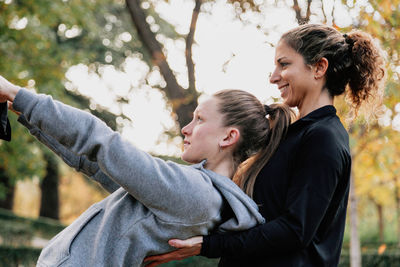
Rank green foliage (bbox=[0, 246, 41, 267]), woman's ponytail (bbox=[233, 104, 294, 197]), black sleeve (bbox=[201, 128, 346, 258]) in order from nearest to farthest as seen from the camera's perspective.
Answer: black sleeve (bbox=[201, 128, 346, 258]), woman's ponytail (bbox=[233, 104, 294, 197]), green foliage (bbox=[0, 246, 41, 267])

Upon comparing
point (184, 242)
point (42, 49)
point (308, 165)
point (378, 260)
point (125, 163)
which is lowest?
point (378, 260)

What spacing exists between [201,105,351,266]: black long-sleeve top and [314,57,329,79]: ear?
0.56 ft

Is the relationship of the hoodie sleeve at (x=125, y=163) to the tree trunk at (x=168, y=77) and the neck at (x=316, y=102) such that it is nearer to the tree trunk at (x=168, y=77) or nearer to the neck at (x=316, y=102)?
the neck at (x=316, y=102)

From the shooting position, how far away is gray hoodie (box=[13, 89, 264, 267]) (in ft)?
6.01

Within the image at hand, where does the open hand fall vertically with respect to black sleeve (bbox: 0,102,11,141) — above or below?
below

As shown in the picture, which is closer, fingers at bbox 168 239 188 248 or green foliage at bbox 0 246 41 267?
fingers at bbox 168 239 188 248

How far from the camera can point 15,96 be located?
183cm

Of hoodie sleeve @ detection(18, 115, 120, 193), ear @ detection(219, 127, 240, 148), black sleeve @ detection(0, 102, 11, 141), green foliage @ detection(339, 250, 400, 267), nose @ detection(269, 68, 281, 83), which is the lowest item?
green foliage @ detection(339, 250, 400, 267)

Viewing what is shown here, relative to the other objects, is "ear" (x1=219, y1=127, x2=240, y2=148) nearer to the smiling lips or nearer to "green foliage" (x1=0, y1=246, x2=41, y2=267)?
the smiling lips

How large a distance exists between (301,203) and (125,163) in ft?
2.40

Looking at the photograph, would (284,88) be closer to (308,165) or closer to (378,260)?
(308,165)

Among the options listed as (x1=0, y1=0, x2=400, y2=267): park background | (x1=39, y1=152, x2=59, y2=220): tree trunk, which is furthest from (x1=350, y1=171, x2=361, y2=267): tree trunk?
(x1=39, y1=152, x2=59, y2=220): tree trunk

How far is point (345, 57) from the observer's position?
7.93 feet

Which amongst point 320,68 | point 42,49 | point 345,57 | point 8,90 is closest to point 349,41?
point 345,57
